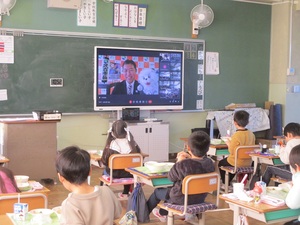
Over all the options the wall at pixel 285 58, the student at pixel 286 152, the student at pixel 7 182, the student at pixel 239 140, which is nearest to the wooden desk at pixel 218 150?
the student at pixel 239 140

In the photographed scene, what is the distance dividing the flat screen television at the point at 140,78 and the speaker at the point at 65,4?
0.71m

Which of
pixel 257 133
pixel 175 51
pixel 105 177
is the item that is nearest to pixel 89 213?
pixel 105 177

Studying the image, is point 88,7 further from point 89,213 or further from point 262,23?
point 89,213

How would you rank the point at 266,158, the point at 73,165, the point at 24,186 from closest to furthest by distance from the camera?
the point at 73,165, the point at 24,186, the point at 266,158

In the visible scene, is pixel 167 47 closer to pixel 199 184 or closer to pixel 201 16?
pixel 201 16

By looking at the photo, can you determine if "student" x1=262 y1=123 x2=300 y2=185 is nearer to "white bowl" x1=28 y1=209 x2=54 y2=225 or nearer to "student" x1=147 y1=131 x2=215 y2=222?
"student" x1=147 y1=131 x2=215 y2=222

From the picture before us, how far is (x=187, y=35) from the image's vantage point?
8.39 metres

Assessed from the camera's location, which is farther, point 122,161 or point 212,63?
point 212,63

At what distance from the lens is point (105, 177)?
5133 mm

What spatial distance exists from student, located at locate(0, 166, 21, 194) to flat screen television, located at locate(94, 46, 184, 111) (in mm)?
4135

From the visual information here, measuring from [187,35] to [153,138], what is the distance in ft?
6.59

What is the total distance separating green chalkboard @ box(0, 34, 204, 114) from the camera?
6867 millimetres

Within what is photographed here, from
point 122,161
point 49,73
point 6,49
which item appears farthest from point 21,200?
point 49,73

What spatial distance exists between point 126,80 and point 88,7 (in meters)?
1.31
